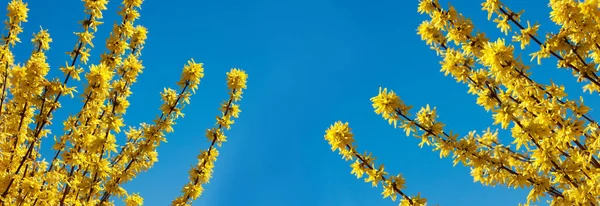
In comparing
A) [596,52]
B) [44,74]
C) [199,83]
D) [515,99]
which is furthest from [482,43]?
[44,74]

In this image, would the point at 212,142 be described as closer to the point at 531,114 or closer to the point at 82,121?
the point at 82,121

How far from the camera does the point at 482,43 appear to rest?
19.1ft

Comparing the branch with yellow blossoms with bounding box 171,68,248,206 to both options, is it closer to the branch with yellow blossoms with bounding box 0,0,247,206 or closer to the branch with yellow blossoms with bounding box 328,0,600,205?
the branch with yellow blossoms with bounding box 0,0,247,206

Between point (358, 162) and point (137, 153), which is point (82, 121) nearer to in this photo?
point (137, 153)

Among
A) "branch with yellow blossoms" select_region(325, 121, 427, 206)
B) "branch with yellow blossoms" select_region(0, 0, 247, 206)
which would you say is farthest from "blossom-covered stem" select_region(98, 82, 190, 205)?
"branch with yellow blossoms" select_region(325, 121, 427, 206)

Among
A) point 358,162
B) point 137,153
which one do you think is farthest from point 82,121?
point 358,162

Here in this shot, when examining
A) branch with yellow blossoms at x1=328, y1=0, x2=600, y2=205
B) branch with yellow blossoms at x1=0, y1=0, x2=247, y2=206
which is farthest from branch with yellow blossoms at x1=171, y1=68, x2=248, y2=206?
branch with yellow blossoms at x1=328, y1=0, x2=600, y2=205

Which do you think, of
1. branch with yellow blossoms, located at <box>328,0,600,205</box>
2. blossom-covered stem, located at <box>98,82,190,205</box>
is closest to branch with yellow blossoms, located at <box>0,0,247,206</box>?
blossom-covered stem, located at <box>98,82,190,205</box>

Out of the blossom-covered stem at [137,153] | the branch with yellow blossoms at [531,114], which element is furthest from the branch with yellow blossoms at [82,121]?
the branch with yellow blossoms at [531,114]

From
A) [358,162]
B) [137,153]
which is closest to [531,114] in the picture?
[358,162]

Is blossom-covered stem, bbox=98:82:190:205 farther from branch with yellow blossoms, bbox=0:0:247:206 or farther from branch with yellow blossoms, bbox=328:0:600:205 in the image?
branch with yellow blossoms, bbox=328:0:600:205

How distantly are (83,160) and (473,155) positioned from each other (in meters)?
4.61

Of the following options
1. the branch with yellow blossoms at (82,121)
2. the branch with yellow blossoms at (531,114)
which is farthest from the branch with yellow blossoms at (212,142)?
the branch with yellow blossoms at (531,114)

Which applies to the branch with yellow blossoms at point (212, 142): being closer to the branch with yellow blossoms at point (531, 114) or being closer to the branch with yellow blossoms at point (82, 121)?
the branch with yellow blossoms at point (82, 121)
